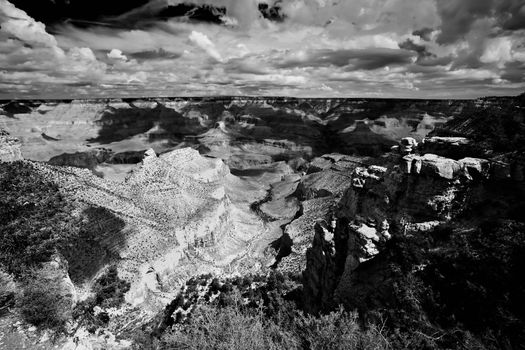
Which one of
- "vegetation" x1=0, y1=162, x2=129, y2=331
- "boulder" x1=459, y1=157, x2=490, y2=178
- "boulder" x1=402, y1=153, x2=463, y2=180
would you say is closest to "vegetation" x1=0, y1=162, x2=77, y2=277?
"vegetation" x1=0, y1=162, x2=129, y2=331

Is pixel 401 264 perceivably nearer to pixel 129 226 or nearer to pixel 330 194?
pixel 129 226

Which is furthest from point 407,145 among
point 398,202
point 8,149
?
point 8,149

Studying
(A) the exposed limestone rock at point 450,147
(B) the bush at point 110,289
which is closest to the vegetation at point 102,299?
(B) the bush at point 110,289

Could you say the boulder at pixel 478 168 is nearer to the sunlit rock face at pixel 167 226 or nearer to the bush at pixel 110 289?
the sunlit rock face at pixel 167 226

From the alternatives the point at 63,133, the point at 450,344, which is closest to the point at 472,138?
the point at 450,344

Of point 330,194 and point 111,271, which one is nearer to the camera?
point 111,271
